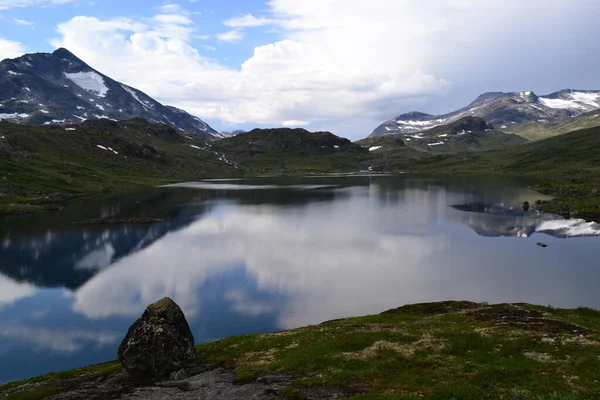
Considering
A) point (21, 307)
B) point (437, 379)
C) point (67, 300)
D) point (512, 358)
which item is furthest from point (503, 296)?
point (21, 307)

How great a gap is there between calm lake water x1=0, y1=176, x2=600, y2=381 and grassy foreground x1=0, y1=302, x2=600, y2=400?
52.7ft

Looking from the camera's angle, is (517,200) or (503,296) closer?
(503,296)

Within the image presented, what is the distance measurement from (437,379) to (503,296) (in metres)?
47.9

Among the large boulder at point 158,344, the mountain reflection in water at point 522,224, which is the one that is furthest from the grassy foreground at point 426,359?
the mountain reflection in water at point 522,224

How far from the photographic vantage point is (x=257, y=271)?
284 ft

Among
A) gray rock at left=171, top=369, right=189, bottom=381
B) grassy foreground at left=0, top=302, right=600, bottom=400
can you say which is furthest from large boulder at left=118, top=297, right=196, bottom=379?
grassy foreground at left=0, top=302, right=600, bottom=400

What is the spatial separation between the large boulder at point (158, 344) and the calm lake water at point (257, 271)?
684 inches

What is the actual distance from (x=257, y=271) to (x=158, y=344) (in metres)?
49.0

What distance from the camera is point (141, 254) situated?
10488 centimetres

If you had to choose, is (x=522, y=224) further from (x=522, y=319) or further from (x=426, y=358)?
(x=426, y=358)

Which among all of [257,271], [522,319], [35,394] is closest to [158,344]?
[35,394]

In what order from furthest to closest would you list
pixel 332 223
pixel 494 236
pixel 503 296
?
pixel 332 223, pixel 494 236, pixel 503 296

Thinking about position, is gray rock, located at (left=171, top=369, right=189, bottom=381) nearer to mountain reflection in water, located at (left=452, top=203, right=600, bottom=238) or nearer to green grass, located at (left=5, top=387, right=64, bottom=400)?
green grass, located at (left=5, top=387, right=64, bottom=400)

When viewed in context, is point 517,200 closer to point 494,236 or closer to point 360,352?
point 494,236
